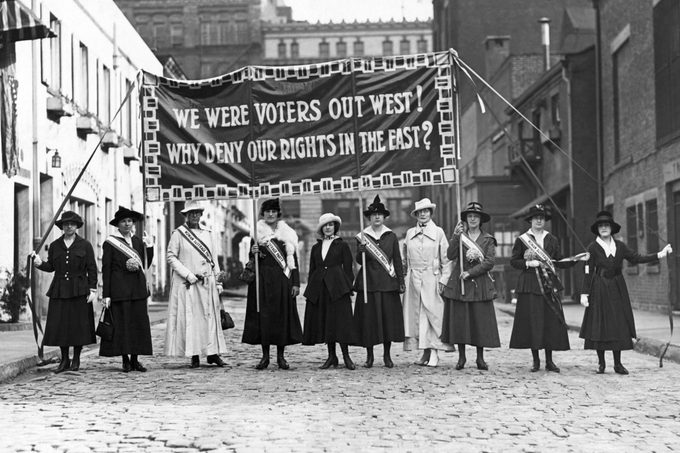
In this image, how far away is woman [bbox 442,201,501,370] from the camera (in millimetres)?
12641

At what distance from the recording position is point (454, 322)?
1276cm

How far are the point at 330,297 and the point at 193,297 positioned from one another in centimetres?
156

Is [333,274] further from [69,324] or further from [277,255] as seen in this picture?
[69,324]

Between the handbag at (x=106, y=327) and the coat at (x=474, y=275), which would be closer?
the handbag at (x=106, y=327)

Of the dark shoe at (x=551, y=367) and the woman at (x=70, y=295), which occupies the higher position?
the woman at (x=70, y=295)

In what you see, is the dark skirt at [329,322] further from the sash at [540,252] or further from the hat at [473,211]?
the sash at [540,252]

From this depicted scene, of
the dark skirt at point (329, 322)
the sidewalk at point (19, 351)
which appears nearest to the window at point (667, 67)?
the dark skirt at point (329, 322)

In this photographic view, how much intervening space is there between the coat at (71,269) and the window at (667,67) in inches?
538

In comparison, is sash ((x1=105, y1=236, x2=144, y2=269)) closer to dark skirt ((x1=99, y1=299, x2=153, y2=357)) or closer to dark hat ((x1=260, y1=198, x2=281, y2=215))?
dark skirt ((x1=99, y1=299, x2=153, y2=357))

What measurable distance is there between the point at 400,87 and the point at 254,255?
2.60 meters

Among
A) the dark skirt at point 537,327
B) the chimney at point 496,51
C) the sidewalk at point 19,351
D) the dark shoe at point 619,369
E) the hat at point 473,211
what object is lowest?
the dark shoe at point 619,369

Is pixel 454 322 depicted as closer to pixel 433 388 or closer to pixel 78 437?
pixel 433 388

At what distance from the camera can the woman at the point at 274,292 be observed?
498 inches

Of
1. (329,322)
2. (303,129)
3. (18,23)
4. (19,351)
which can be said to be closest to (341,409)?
(329,322)
